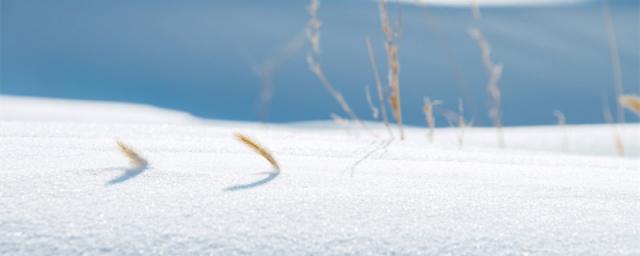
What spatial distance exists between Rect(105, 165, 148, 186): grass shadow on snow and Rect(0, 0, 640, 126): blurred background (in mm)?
3058

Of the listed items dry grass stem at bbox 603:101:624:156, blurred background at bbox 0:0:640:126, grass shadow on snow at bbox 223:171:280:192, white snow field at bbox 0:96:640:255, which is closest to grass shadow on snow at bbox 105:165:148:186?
white snow field at bbox 0:96:640:255

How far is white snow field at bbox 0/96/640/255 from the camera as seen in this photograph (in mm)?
668

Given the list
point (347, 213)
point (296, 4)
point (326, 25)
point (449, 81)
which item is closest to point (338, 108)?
point (449, 81)

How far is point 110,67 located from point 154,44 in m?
0.43

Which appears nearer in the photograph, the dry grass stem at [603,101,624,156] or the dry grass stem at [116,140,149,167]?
the dry grass stem at [116,140,149,167]

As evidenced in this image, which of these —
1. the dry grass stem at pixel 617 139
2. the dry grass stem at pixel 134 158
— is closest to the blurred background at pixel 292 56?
the dry grass stem at pixel 617 139

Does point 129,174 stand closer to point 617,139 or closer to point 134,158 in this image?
point 134,158

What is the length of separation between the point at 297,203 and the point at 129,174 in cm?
21

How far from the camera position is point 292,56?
4.83 metres

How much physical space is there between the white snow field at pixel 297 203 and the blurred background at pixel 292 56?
2900 mm

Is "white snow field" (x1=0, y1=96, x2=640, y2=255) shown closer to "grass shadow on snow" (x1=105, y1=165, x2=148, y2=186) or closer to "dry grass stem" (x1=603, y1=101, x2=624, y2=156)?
"grass shadow on snow" (x1=105, y1=165, x2=148, y2=186)

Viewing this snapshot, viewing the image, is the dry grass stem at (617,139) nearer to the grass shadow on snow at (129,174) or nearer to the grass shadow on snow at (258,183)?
the grass shadow on snow at (258,183)

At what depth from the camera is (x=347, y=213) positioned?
749mm

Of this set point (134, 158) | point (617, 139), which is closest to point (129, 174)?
point (134, 158)
